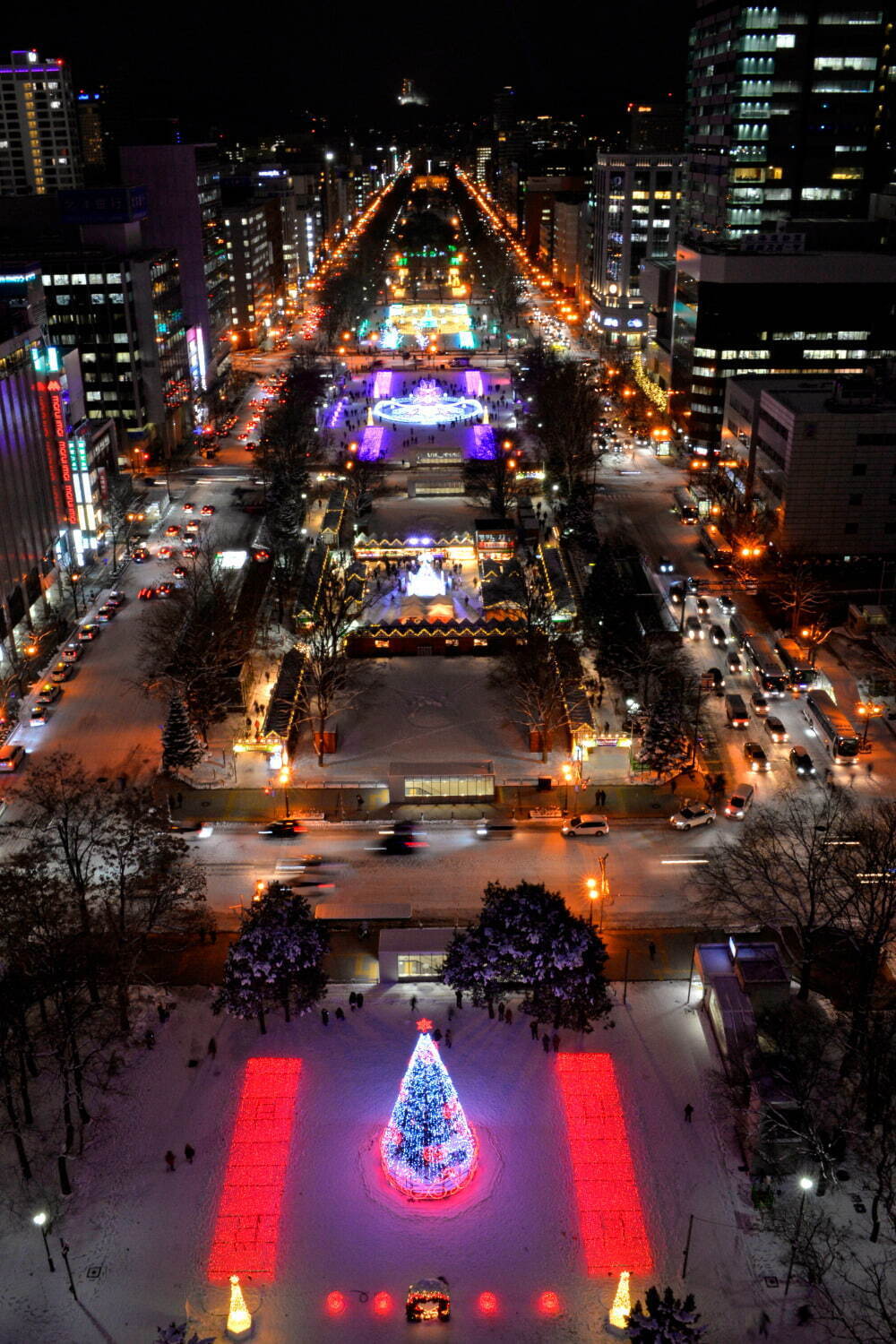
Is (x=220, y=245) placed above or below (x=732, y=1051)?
above

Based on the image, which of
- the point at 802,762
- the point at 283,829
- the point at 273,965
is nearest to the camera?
the point at 273,965

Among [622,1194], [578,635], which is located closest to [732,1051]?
[622,1194]

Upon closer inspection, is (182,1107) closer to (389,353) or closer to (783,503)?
(783,503)

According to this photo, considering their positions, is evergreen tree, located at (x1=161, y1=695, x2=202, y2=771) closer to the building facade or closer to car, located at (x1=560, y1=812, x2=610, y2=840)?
car, located at (x1=560, y1=812, x2=610, y2=840)

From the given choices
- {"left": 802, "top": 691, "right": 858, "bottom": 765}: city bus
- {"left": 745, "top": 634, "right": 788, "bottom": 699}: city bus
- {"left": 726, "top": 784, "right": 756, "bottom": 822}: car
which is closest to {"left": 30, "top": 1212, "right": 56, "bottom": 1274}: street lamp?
{"left": 726, "top": 784, "right": 756, "bottom": 822}: car

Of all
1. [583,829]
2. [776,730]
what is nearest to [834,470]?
[776,730]

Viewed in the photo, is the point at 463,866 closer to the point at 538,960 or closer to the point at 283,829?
the point at 283,829

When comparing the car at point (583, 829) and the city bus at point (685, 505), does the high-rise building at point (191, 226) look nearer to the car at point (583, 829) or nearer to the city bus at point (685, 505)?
the city bus at point (685, 505)
